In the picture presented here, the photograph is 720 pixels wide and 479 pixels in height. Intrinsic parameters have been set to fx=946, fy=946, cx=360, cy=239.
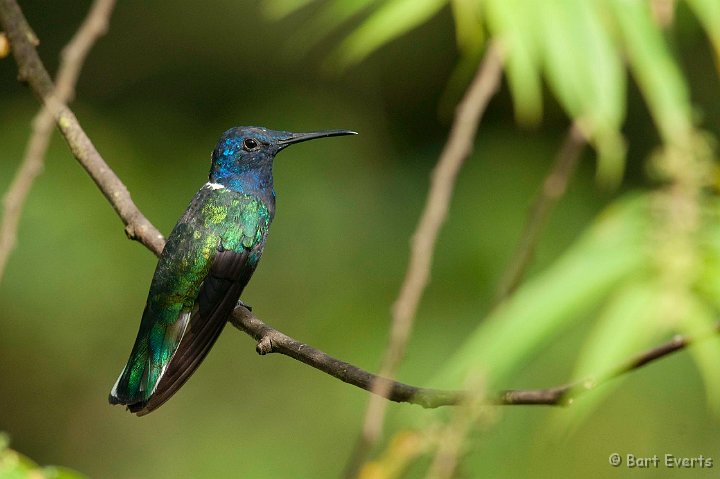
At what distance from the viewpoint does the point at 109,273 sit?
7.50m

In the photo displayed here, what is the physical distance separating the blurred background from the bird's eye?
100 inches

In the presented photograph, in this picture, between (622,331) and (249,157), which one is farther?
(249,157)

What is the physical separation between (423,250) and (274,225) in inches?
214

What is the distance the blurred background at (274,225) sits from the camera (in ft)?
22.1

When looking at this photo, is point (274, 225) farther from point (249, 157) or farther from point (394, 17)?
point (394, 17)

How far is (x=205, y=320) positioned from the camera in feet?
11.0

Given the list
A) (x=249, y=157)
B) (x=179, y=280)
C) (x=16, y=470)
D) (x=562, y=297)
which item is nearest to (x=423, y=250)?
(x=562, y=297)

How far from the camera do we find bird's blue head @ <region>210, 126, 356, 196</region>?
13.3 feet

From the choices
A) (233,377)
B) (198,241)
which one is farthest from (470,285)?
(198,241)

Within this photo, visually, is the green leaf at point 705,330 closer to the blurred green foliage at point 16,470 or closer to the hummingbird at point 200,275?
the blurred green foliage at point 16,470

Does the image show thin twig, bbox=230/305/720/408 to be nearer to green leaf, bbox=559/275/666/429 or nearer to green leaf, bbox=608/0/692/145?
green leaf, bbox=559/275/666/429

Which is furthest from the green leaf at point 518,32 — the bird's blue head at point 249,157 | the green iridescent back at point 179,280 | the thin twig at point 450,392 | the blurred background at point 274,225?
Answer: the blurred background at point 274,225

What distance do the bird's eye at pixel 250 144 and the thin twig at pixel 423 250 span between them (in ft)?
4.71

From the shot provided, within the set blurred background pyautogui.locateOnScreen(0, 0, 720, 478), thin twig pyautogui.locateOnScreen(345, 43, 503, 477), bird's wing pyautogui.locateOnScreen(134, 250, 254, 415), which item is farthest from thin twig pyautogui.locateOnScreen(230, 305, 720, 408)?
blurred background pyautogui.locateOnScreen(0, 0, 720, 478)
